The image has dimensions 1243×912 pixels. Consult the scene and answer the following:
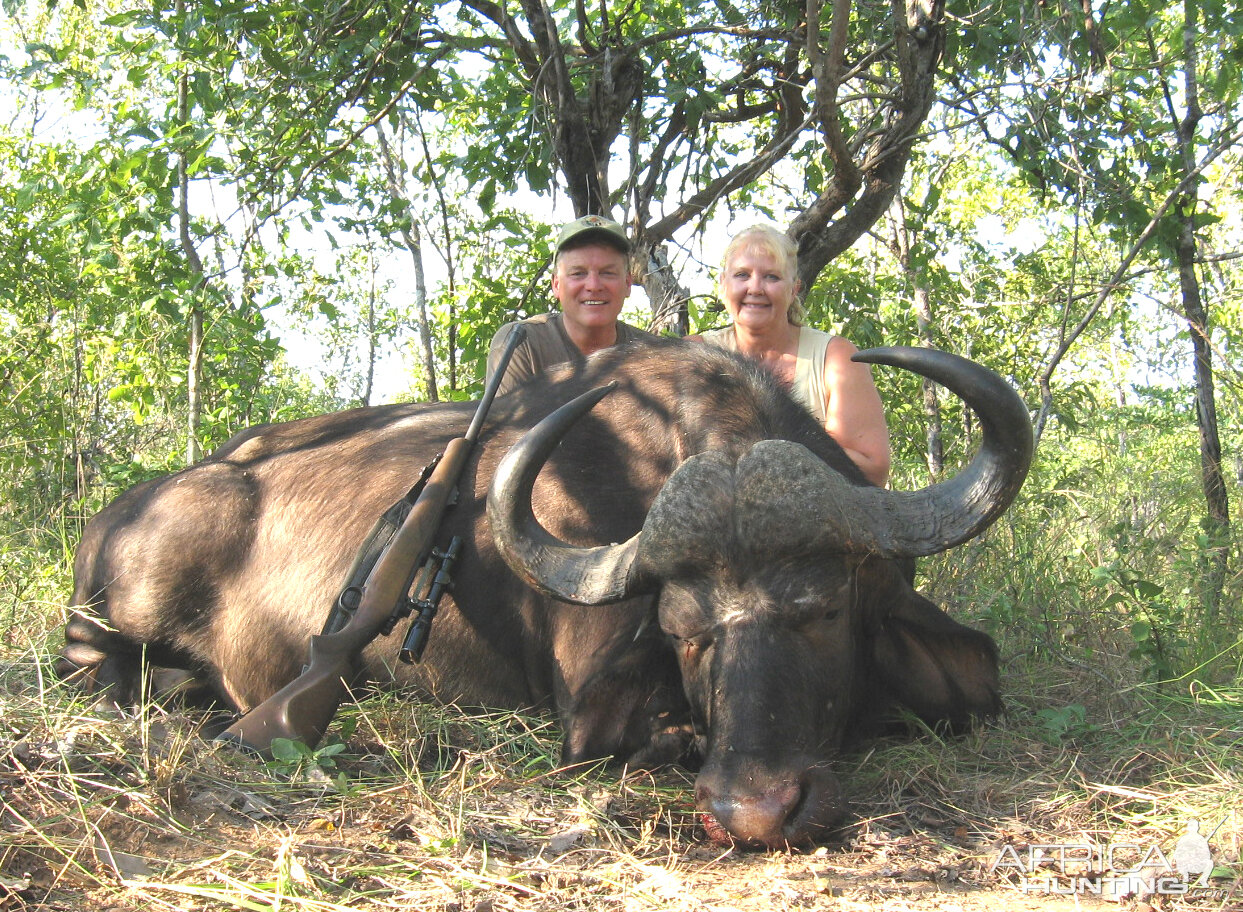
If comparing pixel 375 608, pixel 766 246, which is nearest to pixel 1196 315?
pixel 766 246

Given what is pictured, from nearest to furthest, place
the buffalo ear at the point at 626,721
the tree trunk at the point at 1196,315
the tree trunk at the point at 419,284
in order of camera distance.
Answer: the buffalo ear at the point at 626,721
the tree trunk at the point at 1196,315
the tree trunk at the point at 419,284

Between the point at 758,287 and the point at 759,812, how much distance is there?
2789 mm

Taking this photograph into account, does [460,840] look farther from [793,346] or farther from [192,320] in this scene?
[192,320]

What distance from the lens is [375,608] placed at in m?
4.12

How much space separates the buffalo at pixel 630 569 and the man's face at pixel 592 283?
0.94 meters

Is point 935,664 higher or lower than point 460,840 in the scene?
higher

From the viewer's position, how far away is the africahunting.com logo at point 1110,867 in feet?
9.05

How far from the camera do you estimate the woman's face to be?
16.8 ft

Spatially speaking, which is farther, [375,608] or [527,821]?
[375,608]

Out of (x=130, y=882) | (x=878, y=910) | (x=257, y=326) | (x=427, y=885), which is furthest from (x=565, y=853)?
(x=257, y=326)

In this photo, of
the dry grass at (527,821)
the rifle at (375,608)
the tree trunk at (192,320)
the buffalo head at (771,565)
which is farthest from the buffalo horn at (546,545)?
the tree trunk at (192,320)

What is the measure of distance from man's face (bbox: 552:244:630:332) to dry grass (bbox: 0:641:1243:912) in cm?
257

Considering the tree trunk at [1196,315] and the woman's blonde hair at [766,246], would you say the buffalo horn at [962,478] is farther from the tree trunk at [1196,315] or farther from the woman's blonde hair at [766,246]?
the tree trunk at [1196,315]

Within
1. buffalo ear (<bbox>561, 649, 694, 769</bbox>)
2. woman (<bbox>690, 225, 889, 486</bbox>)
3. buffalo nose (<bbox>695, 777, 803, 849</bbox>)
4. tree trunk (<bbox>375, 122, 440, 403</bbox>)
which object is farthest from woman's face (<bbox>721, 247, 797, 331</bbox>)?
tree trunk (<bbox>375, 122, 440, 403</bbox>)
